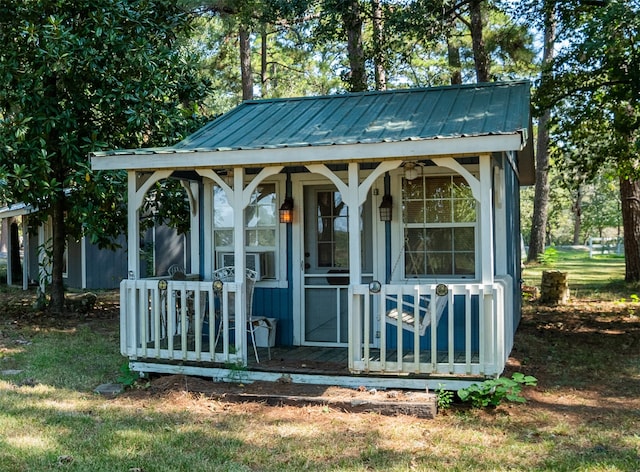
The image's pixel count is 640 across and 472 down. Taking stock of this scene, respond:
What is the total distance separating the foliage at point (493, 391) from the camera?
5.50 metres

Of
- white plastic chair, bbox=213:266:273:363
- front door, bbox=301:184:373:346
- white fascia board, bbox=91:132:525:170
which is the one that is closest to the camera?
white fascia board, bbox=91:132:525:170

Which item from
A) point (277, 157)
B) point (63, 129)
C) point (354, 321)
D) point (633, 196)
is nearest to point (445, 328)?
point (354, 321)

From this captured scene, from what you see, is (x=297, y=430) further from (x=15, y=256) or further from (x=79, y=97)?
(x=15, y=256)

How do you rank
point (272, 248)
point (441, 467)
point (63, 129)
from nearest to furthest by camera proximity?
point (441, 467) → point (272, 248) → point (63, 129)

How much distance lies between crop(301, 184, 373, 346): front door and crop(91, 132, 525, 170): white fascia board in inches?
60.3

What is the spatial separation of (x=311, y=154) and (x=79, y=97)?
5890 millimetres

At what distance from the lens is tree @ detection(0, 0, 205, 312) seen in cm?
961

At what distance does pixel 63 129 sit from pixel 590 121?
878 cm

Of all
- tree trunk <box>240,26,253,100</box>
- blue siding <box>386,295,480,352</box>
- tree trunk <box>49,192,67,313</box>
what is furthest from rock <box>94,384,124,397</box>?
tree trunk <box>240,26,253,100</box>

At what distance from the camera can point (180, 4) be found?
45.9 ft

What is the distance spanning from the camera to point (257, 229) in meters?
7.72

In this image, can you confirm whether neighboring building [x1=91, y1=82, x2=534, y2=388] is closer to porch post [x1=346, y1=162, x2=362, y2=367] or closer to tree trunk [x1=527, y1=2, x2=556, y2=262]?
porch post [x1=346, y1=162, x2=362, y2=367]

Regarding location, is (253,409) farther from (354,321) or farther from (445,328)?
(445,328)

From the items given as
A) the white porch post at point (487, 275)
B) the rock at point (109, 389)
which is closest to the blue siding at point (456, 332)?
the white porch post at point (487, 275)
